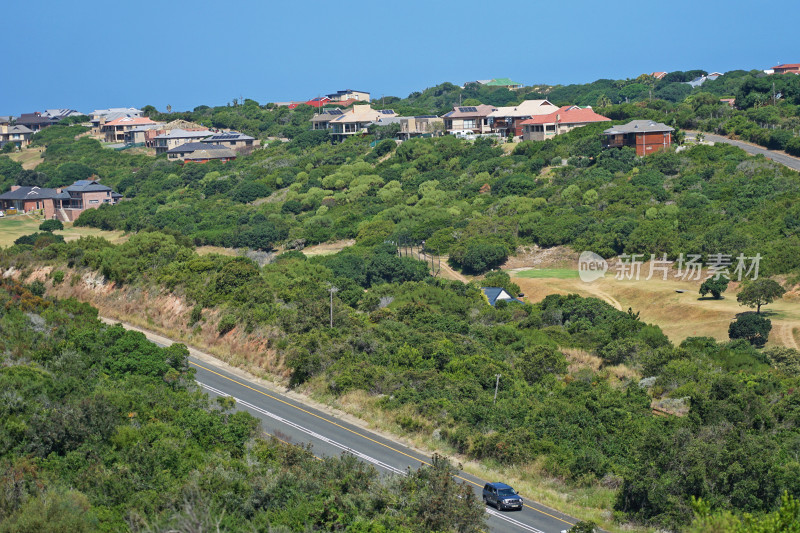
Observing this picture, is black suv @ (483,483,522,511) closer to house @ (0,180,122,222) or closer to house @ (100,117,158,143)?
house @ (0,180,122,222)

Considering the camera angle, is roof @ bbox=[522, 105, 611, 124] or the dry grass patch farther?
roof @ bbox=[522, 105, 611, 124]

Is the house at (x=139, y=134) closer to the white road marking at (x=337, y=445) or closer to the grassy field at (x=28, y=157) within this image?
the grassy field at (x=28, y=157)

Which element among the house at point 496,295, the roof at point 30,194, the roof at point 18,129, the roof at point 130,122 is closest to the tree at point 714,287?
the house at point 496,295

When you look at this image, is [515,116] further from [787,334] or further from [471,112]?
[787,334]

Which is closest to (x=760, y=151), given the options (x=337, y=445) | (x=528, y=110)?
(x=528, y=110)

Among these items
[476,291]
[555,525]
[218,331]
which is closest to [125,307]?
[218,331]

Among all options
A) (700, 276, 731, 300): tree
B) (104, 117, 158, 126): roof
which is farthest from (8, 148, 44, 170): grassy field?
(700, 276, 731, 300): tree
